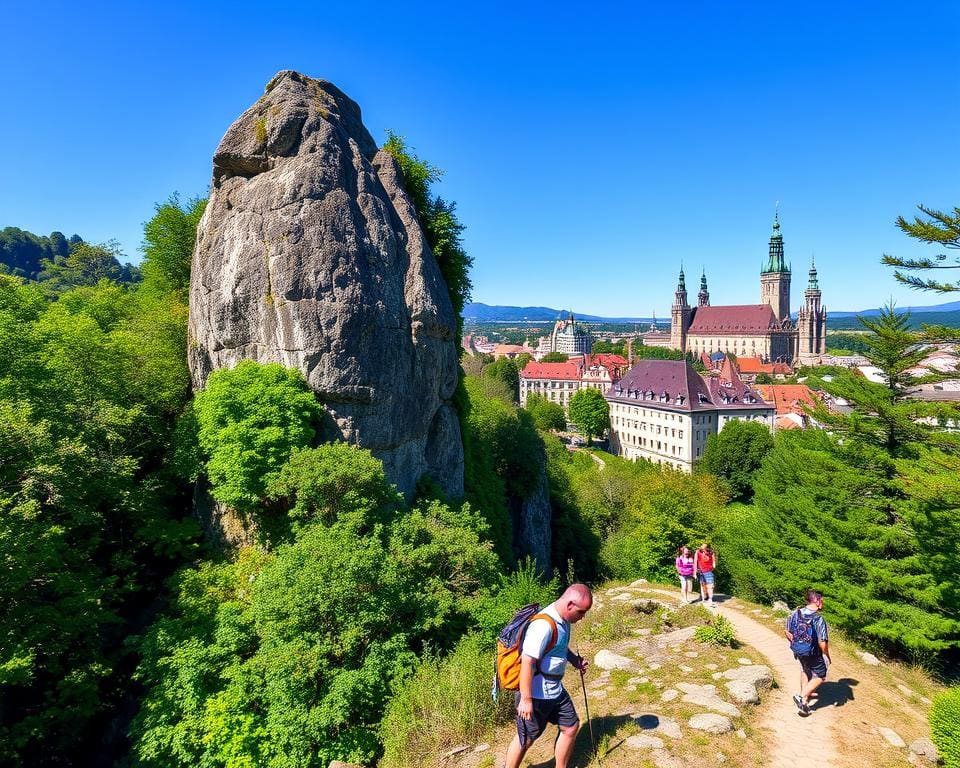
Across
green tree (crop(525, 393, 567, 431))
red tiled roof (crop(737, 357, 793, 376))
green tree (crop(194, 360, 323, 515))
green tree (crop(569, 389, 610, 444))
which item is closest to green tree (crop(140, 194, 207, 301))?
green tree (crop(194, 360, 323, 515))

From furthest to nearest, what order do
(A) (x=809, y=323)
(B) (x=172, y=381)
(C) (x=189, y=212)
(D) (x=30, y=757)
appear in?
(A) (x=809, y=323) → (C) (x=189, y=212) → (B) (x=172, y=381) → (D) (x=30, y=757)

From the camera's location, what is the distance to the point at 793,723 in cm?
783

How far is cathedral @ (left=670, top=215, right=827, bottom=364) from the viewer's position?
162 metres

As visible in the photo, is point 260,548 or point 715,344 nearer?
point 260,548

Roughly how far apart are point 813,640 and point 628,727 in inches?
132

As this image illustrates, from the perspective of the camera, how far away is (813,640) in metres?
8.15

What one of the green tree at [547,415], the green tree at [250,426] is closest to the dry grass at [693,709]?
the green tree at [250,426]

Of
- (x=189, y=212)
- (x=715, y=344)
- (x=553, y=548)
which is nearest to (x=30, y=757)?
(x=189, y=212)

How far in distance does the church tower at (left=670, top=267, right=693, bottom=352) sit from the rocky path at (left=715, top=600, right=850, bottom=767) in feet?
602

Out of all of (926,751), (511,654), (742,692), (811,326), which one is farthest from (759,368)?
(511,654)

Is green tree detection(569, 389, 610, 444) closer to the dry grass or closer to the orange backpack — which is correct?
the dry grass

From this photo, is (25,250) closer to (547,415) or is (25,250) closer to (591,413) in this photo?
(547,415)

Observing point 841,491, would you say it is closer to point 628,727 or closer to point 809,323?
point 628,727

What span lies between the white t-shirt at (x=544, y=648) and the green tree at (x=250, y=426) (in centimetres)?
1000
